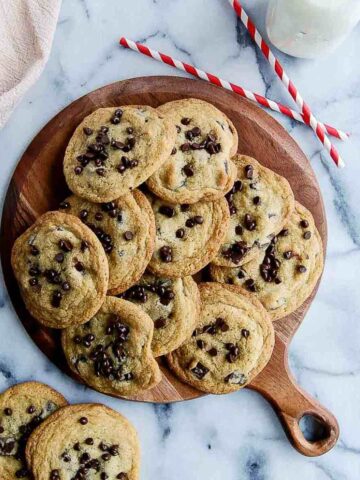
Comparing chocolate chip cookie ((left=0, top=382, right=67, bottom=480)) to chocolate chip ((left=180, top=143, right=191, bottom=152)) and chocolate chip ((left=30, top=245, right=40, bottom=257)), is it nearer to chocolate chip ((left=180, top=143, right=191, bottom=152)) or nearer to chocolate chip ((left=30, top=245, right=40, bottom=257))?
chocolate chip ((left=30, top=245, right=40, bottom=257))

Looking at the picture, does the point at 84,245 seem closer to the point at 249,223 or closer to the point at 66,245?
the point at 66,245

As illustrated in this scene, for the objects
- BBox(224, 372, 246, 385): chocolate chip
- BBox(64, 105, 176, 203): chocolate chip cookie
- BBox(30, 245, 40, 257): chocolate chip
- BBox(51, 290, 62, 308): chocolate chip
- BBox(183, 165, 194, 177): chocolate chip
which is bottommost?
BBox(224, 372, 246, 385): chocolate chip

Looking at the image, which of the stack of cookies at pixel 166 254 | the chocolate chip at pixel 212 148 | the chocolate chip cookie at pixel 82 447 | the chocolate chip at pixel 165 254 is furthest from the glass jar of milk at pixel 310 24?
the chocolate chip cookie at pixel 82 447

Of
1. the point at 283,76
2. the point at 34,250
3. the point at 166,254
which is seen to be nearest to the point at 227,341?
the point at 166,254

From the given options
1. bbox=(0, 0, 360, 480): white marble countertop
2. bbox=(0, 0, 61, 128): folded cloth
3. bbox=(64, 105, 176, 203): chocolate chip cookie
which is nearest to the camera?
bbox=(64, 105, 176, 203): chocolate chip cookie

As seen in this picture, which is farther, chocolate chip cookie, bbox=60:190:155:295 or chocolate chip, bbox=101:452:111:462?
chocolate chip, bbox=101:452:111:462

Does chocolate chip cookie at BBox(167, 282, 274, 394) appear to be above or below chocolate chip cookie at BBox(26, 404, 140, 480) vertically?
above

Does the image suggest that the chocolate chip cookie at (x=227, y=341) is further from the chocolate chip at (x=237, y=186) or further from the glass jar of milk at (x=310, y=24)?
the glass jar of milk at (x=310, y=24)

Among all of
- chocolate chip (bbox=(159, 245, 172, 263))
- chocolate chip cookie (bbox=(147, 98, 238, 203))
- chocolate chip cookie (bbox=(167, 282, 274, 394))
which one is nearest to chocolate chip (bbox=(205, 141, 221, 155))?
chocolate chip cookie (bbox=(147, 98, 238, 203))
